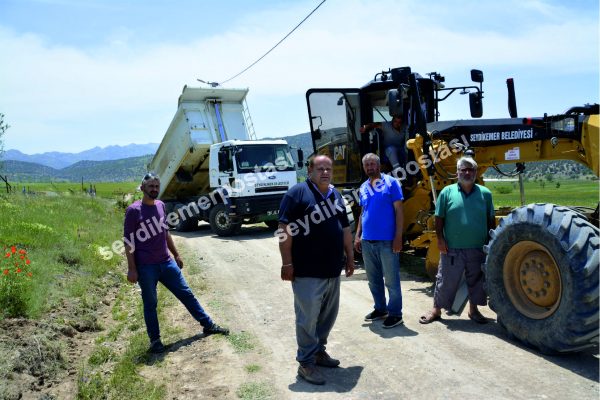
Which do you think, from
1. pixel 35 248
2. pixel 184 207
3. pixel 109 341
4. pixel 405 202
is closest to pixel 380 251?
pixel 405 202

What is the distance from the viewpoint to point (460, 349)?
4.33m

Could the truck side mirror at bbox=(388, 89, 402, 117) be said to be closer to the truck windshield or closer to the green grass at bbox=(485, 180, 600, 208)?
the green grass at bbox=(485, 180, 600, 208)

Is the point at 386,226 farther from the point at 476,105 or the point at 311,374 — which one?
the point at 476,105

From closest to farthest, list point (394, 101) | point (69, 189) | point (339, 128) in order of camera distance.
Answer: point (394, 101) < point (339, 128) < point (69, 189)

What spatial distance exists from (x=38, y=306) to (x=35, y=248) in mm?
3094

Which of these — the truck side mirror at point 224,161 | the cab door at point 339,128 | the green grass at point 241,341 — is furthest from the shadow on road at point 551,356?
the truck side mirror at point 224,161

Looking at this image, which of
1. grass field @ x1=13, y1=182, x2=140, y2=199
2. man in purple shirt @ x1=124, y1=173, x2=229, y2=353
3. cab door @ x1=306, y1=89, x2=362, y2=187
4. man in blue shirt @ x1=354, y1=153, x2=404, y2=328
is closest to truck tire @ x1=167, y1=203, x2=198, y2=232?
grass field @ x1=13, y1=182, x2=140, y2=199

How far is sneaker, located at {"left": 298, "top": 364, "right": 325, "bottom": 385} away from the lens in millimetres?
3809

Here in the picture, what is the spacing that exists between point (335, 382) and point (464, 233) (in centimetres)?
204

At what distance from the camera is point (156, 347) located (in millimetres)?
4910

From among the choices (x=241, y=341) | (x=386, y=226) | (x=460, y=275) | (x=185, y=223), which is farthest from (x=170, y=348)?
(x=185, y=223)

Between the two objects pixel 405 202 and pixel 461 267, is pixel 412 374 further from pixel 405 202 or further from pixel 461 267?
pixel 405 202

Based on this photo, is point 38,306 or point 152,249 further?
point 38,306

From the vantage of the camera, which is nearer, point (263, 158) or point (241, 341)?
point (241, 341)
